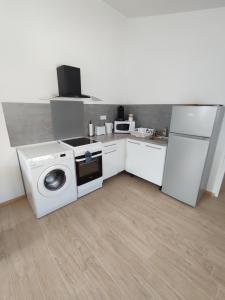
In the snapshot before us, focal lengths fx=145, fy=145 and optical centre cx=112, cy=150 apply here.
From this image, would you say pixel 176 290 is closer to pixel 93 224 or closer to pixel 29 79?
pixel 93 224

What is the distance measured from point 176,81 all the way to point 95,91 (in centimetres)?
145

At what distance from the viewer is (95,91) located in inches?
110

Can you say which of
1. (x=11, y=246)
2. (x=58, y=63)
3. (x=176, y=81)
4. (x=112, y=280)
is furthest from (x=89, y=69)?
(x=112, y=280)

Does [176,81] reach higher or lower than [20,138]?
higher

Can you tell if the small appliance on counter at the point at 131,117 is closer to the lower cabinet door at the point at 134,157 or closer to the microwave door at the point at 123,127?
the microwave door at the point at 123,127

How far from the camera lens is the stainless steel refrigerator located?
5.89ft

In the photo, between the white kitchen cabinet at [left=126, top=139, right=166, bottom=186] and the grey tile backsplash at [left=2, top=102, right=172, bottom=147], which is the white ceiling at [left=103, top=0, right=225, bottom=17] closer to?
the grey tile backsplash at [left=2, top=102, right=172, bottom=147]

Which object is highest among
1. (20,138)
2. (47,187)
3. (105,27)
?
(105,27)

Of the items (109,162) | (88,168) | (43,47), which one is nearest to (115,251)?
(88,168)

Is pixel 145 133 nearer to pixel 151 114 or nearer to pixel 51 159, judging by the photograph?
pixel 151 114

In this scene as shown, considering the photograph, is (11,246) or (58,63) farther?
(58,63)

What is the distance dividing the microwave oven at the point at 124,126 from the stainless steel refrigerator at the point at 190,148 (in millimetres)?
1016

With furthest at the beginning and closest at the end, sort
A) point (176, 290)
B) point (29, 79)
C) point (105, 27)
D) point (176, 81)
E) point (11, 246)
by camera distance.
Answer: point (105, 27) → point (176, 81) → point (29, 79) → point (11, 246) → point (176, 290)

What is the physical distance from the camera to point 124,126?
9.87 ft
